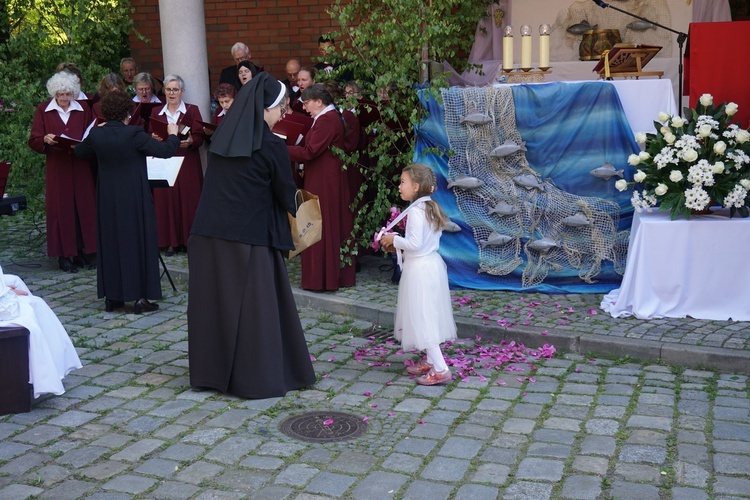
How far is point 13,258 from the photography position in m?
10.3

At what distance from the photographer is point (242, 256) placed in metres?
5.74

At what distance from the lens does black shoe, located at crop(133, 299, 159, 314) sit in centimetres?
800

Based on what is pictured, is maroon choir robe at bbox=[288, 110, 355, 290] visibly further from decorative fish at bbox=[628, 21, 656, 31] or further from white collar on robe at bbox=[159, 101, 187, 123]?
decorative fish at bbox=[628, 21, 656, 31]

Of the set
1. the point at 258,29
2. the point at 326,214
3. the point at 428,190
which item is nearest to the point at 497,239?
the point at 326,214

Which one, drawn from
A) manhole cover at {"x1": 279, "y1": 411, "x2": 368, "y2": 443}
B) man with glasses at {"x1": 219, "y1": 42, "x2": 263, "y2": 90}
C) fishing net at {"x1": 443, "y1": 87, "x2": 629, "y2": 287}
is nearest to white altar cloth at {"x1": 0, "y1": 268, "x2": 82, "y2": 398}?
manhole cover at {"x1": 279, "y1": 411, "x2": 368, "y2": 443}

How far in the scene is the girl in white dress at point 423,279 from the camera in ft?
19.5

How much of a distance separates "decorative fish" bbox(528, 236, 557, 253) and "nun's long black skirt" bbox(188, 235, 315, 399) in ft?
10.1

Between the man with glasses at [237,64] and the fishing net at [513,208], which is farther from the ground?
the man with glasses at [237,64]

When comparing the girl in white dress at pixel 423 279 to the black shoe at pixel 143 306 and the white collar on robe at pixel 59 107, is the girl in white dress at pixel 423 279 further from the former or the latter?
the white collar on robe at pixel 59 107

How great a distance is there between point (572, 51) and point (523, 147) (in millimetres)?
4279

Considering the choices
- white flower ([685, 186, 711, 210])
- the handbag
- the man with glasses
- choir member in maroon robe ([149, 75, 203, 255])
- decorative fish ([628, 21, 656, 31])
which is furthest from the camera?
decorative fish ([628, 21, 656, 31])

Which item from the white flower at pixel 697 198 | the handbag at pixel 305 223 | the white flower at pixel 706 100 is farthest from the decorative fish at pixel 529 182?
the handbag at pixel 305 223

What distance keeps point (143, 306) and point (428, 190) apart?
10.7 ft

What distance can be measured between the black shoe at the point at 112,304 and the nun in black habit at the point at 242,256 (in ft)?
7.92
